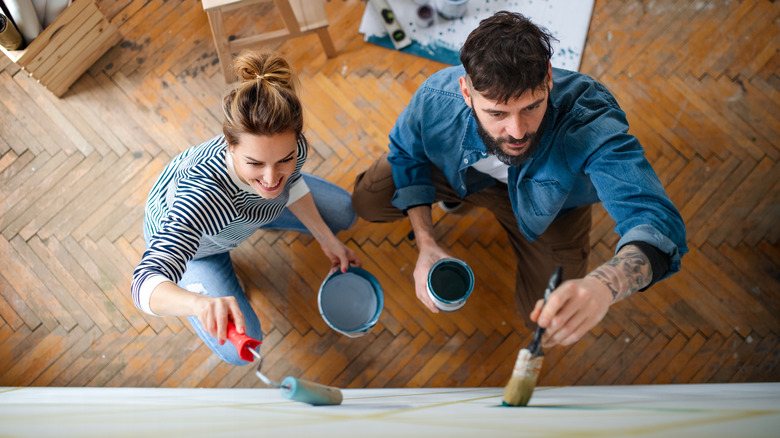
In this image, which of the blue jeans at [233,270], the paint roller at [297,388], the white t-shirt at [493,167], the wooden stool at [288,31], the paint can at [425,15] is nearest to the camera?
the paint roller at [297,388]

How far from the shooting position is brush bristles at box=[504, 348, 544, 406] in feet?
2.44

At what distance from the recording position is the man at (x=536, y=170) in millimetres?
1023

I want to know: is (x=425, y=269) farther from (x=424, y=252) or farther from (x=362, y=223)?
(x=362, y=223)

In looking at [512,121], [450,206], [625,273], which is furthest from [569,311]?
[450,206]

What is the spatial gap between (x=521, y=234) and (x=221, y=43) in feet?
5.02

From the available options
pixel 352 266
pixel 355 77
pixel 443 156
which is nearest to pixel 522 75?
pixel 443 156

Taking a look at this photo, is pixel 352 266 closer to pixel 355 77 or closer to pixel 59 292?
pixel 355 77

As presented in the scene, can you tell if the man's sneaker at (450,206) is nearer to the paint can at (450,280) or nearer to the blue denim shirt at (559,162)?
the blue denim shirt at (559,162)

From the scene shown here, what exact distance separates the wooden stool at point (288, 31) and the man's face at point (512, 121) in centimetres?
109

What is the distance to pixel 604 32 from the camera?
7.80ft

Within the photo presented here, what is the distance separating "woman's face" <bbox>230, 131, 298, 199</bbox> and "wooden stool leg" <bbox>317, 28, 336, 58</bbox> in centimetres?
107

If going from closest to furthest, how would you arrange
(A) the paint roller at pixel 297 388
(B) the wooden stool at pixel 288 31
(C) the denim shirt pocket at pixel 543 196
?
(A) the paint roller at pixel 297 388, (C) the denim shirt pocket at pixel 543 196, (B) the wooden stool at pixel 288 31

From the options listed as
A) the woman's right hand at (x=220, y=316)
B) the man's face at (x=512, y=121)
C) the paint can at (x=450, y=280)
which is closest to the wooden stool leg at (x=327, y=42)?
the man's face at (x=512, y=121)

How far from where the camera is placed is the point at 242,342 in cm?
93
